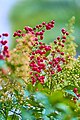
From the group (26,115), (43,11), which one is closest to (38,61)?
(26,115)

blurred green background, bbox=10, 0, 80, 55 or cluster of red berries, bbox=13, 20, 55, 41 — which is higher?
blurred green background, bbox=10, 0, 80, 55

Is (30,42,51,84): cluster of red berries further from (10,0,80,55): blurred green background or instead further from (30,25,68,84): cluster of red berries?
(10,0,80,55): blurred green background

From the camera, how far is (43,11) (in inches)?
178

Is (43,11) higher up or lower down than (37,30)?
higher up

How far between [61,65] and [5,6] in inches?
144

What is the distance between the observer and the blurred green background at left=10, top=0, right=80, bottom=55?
4.40 m

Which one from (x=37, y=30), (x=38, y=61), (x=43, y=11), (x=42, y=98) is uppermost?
(x=43, y=11)

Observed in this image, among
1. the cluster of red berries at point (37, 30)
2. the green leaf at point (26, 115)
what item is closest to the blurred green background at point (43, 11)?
the cluster of red berries at point (37, 30)

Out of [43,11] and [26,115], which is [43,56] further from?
[43,11]

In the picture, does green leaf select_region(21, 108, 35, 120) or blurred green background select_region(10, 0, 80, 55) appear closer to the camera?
green leaf select_region(21, 108, 35, 120)

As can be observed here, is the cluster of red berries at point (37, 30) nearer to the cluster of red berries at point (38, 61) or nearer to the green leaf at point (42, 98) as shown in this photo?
the cluster of red berries at point (38, 61)

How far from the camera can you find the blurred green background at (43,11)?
440cm

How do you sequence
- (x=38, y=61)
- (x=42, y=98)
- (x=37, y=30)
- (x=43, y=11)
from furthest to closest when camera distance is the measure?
(x=43, y=11)
(x=37, y=30)
(x=38, y=61)
(x=42, y=98)

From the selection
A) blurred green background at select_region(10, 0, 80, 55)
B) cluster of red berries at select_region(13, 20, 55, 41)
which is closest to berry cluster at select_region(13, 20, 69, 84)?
cluster of red berries at select_region(13, 20, 55, 41)
